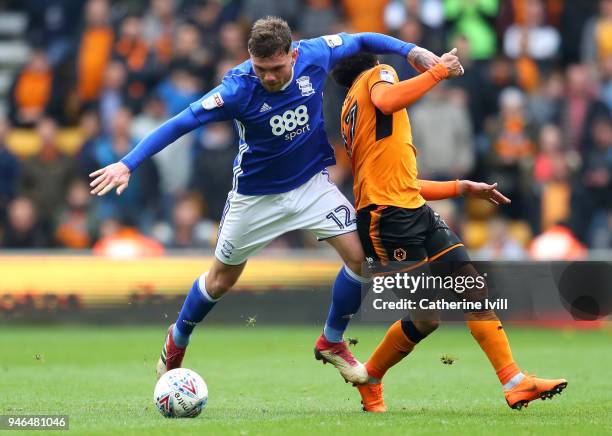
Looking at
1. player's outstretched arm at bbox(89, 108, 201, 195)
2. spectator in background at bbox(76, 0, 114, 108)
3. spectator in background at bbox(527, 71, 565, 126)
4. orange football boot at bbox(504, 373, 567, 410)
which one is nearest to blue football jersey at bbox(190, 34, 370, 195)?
player's outstretched arm at bbox(89, 108, 201, 195)

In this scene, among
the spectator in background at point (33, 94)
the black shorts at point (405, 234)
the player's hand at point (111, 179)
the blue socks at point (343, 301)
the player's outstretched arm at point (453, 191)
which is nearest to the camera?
the player's hand at point (111, 179)

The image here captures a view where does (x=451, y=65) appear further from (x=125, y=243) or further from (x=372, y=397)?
(x=125, y=243)

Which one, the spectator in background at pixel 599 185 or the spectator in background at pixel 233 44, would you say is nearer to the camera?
the spectator in background at pixel 599 185

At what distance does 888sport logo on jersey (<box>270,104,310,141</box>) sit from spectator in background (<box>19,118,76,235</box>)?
9.71 meters

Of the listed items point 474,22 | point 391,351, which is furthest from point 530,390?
point 474,22

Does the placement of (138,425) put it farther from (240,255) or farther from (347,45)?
(347,45)

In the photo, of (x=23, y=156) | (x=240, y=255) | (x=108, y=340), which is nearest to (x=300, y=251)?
(x=108, y=340)

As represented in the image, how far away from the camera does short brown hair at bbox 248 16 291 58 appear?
878 centimetres

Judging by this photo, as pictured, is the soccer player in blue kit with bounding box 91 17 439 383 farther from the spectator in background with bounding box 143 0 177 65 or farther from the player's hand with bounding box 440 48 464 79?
the spectator in background with bounding box 143 0 177 65

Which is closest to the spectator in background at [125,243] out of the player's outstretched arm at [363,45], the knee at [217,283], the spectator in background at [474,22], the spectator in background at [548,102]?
the spectator in background at [474,22]

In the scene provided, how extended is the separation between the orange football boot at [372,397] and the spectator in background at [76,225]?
31.0ft

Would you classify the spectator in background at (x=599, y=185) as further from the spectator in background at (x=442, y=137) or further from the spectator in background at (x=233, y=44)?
the spectator in background at (x=233, y=44)

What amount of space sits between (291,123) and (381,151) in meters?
0.68

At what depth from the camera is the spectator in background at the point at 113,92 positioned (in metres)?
19.2
